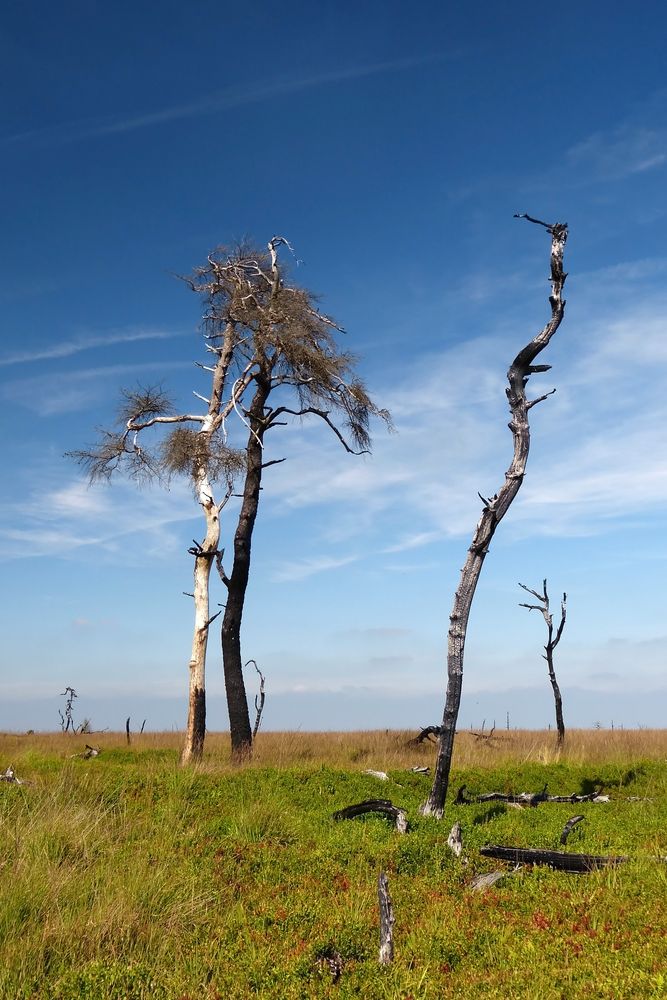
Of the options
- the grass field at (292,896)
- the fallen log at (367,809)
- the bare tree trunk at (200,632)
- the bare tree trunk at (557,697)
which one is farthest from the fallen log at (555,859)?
the bare tree trunk at (557,697)

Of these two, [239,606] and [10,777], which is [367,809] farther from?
[239,606]

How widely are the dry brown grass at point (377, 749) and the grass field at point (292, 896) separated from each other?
3911mm

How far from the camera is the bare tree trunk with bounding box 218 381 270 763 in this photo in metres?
20.7

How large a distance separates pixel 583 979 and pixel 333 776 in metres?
9.99

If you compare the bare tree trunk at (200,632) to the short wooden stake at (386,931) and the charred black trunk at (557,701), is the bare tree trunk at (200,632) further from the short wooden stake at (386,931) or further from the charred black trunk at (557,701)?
the short wooden stake at (386,931)

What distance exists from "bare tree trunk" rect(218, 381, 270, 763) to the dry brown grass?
0.81m

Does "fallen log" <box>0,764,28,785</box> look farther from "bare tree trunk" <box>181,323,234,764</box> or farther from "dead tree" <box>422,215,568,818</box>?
"dead tree" <box>422,215,568,818</box>

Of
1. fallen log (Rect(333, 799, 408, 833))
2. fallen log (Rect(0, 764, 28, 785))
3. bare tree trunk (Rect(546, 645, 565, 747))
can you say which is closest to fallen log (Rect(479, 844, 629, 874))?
fallen log (Rect(333, 799, 408, 833))

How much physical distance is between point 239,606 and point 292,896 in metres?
12.1

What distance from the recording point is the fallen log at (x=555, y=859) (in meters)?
10.6

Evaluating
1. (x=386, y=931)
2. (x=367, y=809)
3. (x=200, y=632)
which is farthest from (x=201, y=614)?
(x=386, y=931)

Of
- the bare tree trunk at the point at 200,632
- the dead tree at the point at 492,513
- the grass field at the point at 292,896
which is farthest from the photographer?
the bare tree trunk at the point at 200,632

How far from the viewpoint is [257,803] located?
45.2ft

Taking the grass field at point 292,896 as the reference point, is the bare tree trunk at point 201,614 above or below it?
above
